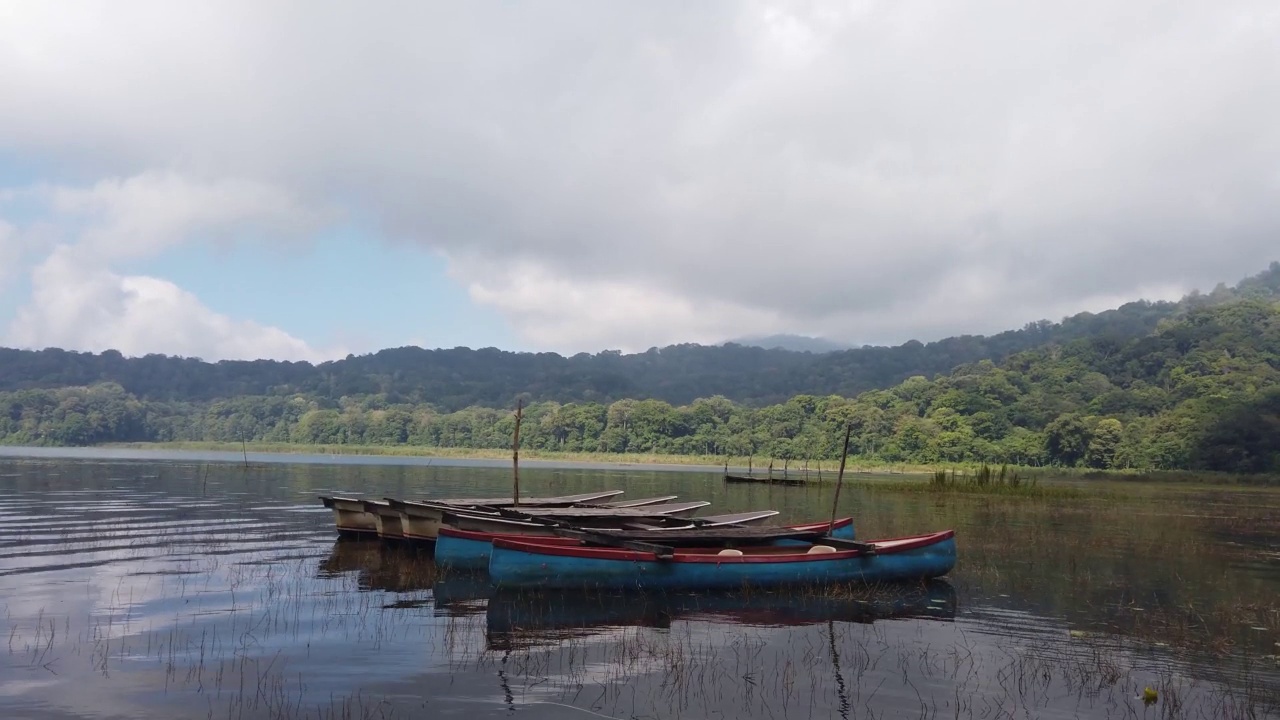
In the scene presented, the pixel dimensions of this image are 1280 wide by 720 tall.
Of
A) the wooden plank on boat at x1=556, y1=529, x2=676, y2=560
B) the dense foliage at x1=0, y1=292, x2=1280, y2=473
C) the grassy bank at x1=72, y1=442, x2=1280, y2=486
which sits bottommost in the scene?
the grassy bank at x1=72, y1=442, x2=1280, y2=486

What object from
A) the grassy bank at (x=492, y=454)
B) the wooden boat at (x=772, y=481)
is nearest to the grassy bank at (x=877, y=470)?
the grassy bank at (x=492, y=454)

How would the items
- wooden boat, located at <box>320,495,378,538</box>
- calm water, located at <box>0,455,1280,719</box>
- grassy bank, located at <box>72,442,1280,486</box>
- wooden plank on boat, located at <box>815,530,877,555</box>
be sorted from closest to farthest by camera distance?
calm water, located at <box>0,455,1280,719</box>
wooden plank on boat, located at <box>815,530,877,555</box>
wooden boat, located at <box>320,495,378,538</box>
grassy bank, located at <box>72,442,1280,486</box>

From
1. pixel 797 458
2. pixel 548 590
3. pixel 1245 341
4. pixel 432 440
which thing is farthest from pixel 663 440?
pixel 548 590

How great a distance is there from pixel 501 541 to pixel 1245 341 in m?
139

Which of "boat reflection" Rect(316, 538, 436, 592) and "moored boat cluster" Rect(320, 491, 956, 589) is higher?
"moored boat cluster" Rect(320, 491, 956, 589)

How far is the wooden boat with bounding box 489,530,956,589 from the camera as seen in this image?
1736 centimetres

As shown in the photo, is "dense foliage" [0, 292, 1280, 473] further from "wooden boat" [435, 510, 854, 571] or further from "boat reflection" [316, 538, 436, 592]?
"boat reflection" [316, 538, 436, 592]

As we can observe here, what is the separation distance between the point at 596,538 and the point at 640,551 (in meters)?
1.74

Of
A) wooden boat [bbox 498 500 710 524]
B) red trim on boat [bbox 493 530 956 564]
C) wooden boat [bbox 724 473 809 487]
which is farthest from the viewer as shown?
wooden boat [bbox 724 473 809 487]

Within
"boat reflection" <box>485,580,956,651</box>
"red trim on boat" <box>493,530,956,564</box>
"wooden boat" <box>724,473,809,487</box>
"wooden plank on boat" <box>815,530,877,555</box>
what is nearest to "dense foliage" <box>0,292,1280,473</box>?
"wooden boat" <box>724,473,809,487</box>

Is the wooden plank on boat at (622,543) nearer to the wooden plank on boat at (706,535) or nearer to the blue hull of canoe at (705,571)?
the wooden plank on boat at (706,535)

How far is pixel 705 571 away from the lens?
720 inches

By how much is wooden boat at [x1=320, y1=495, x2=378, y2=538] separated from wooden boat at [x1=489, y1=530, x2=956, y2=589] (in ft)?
32.0

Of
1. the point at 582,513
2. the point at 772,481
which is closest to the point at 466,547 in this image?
the point at 582,513
